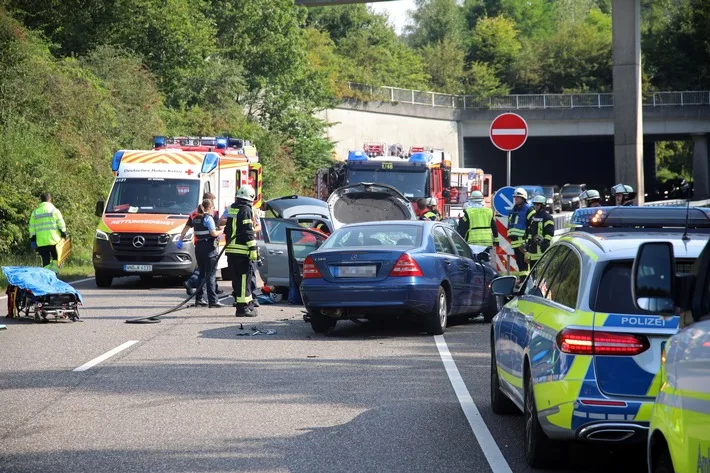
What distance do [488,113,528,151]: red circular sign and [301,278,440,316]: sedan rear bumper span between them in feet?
23.9

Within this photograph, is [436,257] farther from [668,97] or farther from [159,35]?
[668,97]

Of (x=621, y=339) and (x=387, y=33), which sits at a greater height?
(x=387, y=33)

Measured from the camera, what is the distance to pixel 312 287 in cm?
1478

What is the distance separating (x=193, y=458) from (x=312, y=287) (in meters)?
7.06

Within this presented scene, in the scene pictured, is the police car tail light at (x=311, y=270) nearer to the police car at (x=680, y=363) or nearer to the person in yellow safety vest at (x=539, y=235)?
the person in yellow safety vest at (x=539, y=235)

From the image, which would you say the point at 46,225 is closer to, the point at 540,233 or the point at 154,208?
the point at 154,208

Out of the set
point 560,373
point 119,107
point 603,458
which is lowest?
point 603,458

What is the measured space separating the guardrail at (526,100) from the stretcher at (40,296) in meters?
51.9

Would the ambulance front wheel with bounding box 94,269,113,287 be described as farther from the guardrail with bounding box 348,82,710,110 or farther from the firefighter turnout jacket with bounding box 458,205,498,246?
the guardrail with bounding box 348,82,710,110

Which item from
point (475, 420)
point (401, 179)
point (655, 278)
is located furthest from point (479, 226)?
point (655, 278)

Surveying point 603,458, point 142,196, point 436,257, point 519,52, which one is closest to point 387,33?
point 519,52

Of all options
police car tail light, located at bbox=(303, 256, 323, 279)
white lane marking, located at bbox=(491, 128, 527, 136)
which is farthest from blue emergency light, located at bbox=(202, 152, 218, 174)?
police car tail light, located at bbox=(303, 256, 323, 279)

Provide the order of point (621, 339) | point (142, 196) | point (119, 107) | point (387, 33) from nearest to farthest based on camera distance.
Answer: point (621, 339) → point (142, 196) → point (119, 107) → point (387, 33)

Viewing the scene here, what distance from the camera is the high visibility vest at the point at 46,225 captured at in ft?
72.8
